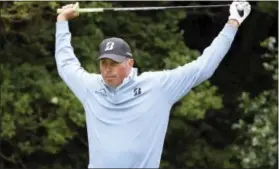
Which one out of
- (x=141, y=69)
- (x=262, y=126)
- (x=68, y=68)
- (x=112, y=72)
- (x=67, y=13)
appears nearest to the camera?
(x=112, y=72)

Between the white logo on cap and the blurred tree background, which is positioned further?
the blurred tree background

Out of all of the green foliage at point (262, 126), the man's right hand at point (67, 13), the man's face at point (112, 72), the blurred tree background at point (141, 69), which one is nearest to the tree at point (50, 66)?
the blurred tree background at point (141, 69)

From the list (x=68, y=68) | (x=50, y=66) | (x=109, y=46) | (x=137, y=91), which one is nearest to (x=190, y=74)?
(x=137, y=91)

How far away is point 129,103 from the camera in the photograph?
3.52 m

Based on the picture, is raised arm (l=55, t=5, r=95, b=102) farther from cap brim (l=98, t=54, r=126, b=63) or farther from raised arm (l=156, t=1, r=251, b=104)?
raised arm (l=156, t=1, r=251, b=104)

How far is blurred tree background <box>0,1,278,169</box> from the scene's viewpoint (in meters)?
7.93

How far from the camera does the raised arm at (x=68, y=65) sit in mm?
3662

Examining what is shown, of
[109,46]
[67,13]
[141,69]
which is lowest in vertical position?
[141,69]

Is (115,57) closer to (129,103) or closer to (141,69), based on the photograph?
(129,103)

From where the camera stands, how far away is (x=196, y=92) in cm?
835

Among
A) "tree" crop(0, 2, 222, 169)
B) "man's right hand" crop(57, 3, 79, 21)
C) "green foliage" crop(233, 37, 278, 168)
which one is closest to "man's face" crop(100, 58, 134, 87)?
"man's right hand" crop(57, 3, 79, 21)

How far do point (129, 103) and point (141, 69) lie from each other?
15.6 feet

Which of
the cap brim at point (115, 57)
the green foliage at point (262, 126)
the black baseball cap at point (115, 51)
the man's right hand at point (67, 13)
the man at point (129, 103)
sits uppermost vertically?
the man's right hand at point (67, 13)

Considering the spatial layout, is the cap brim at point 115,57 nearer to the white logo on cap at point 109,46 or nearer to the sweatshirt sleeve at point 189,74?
the white logo on cap at point 109,46
